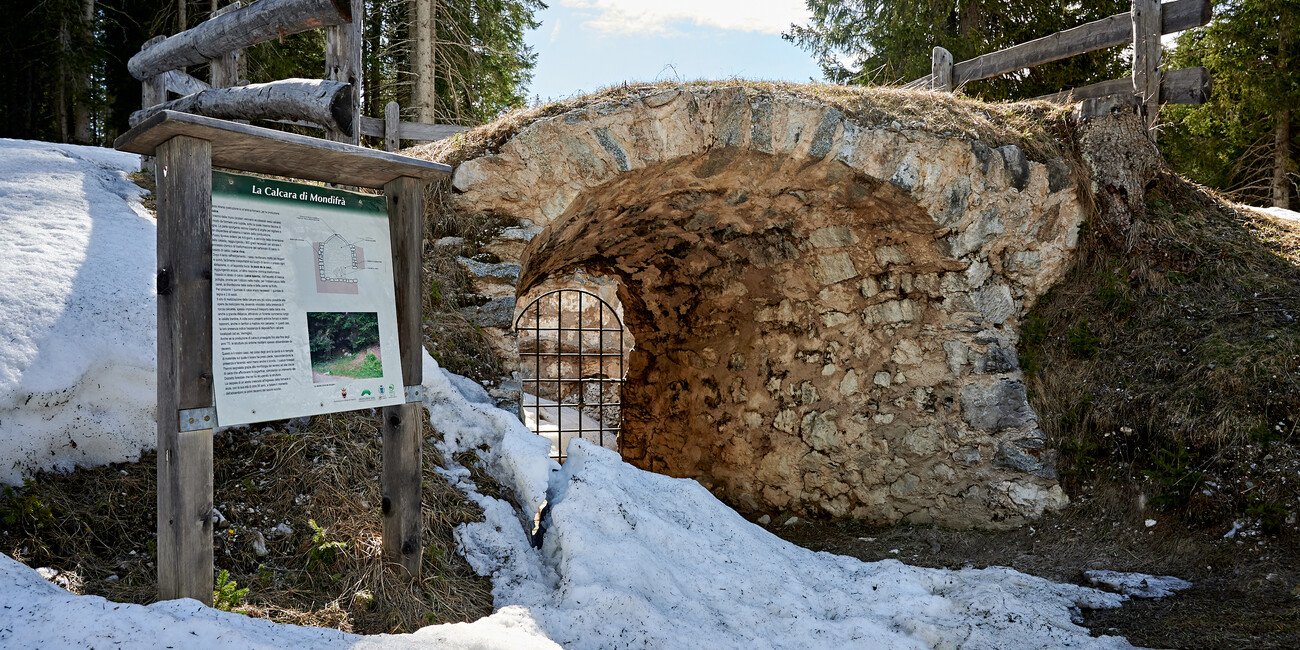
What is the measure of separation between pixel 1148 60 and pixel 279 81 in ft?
19.2

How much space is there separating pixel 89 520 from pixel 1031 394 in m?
4.76

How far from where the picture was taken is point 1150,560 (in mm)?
3670

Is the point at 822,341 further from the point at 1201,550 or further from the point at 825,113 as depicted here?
the point at 1201,550

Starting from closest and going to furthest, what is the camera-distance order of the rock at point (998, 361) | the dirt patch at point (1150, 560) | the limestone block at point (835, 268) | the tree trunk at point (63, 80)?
the dirt patch at point (1150, 560) < the rock at point (998, 361) < the limestone block at point (835, 268) < the tree trunk at point (63, 80)

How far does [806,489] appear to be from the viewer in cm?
547

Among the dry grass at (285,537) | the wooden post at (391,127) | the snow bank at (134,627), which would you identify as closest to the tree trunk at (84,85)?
the wooden post at (391,127)

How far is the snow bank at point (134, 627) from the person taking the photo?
5.70 ft

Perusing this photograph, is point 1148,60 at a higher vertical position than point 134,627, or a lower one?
higher

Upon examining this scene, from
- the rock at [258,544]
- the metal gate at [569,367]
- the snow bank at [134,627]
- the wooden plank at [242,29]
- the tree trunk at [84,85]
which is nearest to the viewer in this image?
the snow bank at [134,627]

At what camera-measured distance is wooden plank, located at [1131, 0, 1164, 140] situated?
17.3 feet

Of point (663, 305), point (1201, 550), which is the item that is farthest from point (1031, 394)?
point (663, 305)

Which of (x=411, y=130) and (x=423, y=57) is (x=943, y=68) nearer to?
(x=411, y=130)

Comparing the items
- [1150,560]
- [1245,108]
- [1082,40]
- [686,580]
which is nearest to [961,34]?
[1245,108]

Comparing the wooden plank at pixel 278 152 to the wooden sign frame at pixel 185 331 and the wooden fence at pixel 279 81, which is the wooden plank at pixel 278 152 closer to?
the wooden sign frame at pixel 185 331
